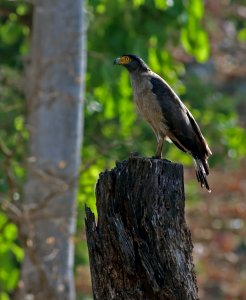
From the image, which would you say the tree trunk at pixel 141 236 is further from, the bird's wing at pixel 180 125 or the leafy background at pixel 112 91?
the leafy background at pixel 112 91

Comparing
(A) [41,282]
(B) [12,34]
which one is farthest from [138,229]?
(B) [12,34]

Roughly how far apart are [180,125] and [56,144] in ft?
10.5

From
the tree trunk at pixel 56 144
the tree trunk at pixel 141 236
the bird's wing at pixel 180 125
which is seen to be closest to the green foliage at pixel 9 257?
the tree trunk at pixel 56 144

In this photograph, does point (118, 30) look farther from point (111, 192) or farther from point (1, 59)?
point (111, 192)

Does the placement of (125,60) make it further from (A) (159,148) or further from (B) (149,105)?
(A) (159,148)

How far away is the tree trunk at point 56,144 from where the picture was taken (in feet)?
36.7

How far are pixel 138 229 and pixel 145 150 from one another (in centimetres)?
728

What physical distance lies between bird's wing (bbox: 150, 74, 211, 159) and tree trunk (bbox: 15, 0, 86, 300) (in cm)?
296

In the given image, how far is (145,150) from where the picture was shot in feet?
45.1

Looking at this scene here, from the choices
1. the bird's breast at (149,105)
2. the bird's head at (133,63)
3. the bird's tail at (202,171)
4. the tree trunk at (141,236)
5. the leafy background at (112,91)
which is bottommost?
the tree trunk at (141,236)

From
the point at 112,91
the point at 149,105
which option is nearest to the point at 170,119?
the point at 149,105

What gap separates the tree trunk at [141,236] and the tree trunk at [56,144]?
4.47 metres

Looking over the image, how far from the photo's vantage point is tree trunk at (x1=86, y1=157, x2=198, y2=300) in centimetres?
639

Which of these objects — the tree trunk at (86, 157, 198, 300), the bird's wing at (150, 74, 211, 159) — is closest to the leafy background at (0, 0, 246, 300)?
the bird's wing at (150, 74, 211, 159)
